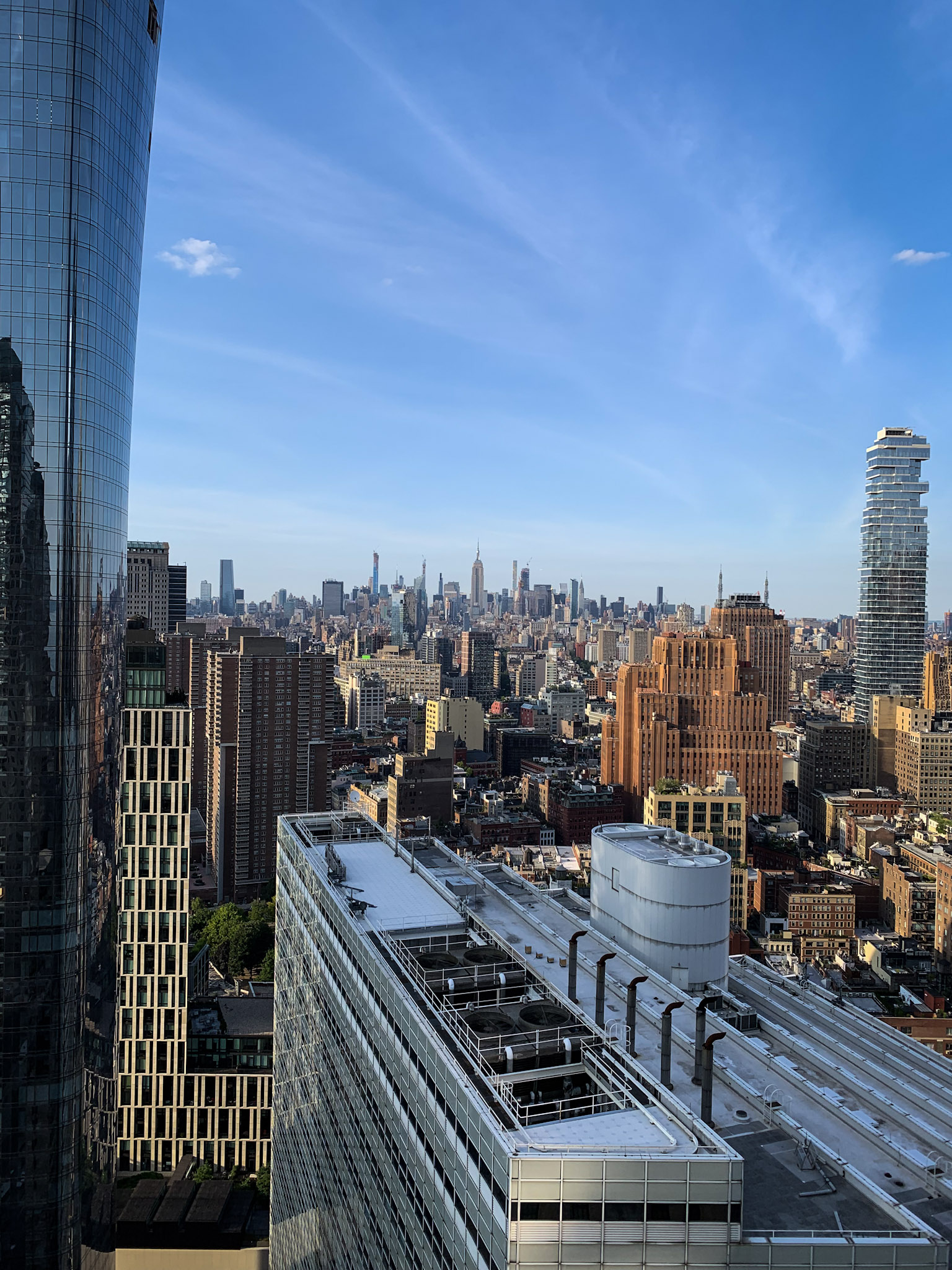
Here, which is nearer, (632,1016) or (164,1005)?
(632,1016)

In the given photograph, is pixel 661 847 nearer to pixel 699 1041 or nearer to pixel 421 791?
pixel 699 1041

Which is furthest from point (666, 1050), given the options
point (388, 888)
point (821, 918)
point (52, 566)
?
point (821, 918)

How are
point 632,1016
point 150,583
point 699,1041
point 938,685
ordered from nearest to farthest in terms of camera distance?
point 699,1041 → point 632,1016 → point 938,685 → point 150,583

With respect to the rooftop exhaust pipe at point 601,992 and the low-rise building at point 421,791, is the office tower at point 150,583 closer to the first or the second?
the low-rise building at point 421,791

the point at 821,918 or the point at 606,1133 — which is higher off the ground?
the point at 606,1133

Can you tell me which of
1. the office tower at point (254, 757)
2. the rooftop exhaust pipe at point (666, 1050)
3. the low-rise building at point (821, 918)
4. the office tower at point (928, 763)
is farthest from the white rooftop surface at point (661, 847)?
the office tower at point (928, 763)

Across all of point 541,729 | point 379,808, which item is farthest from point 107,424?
point 541,729
